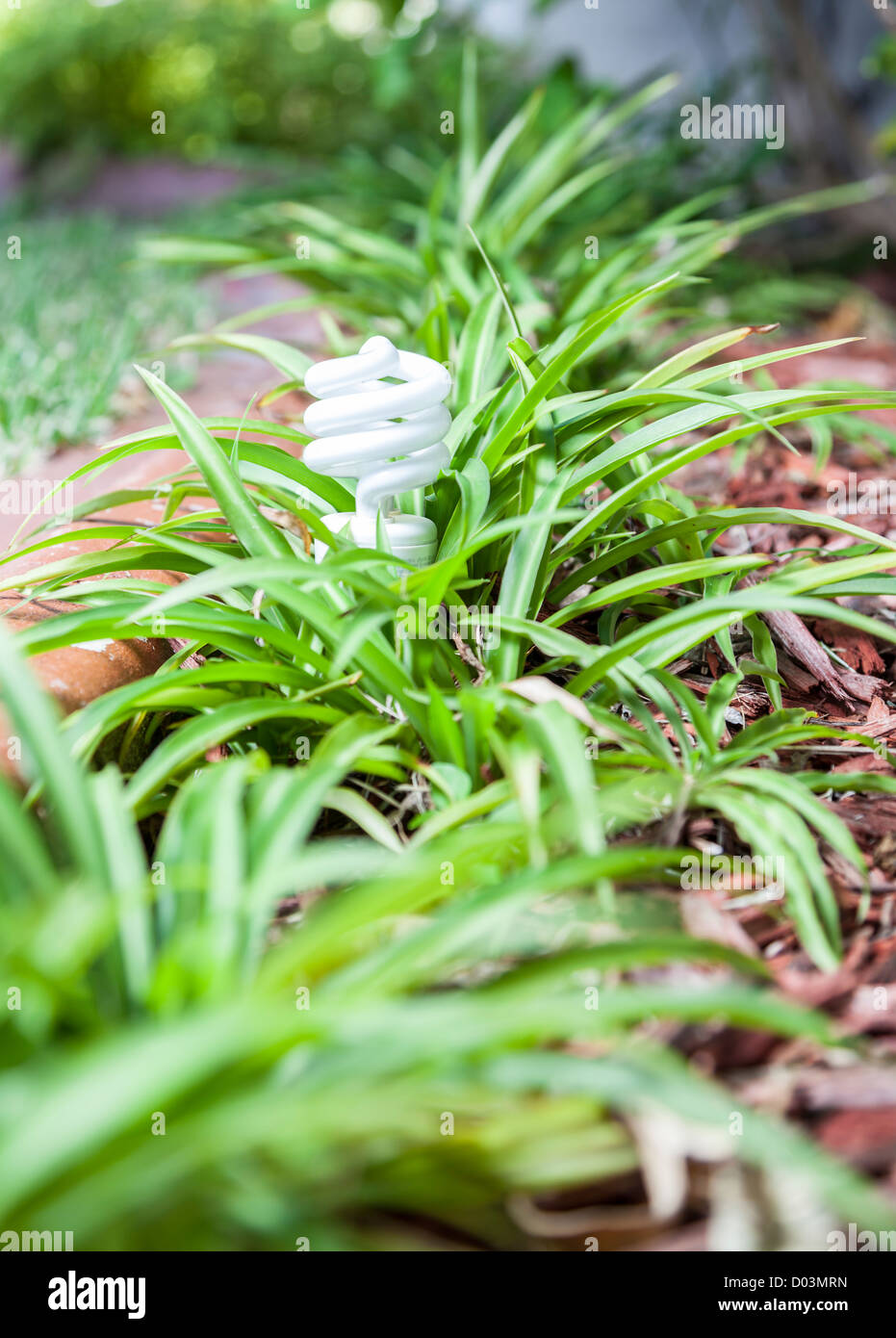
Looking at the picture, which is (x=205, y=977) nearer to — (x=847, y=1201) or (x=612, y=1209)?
(x=612, y=1209)

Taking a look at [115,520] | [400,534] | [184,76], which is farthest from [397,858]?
[184,76]

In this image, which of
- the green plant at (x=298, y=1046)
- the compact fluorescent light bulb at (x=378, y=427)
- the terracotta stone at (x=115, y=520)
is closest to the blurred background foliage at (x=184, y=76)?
the terracotta stone at (x=115, y=520)

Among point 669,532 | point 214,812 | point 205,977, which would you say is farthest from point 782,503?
point 205,977

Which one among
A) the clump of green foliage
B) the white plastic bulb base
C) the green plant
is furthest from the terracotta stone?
the green plant

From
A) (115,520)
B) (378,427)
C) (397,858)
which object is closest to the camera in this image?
(397,858)

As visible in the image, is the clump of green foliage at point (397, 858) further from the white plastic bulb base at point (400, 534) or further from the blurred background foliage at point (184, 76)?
the blurred background foliage at point (184, 76)

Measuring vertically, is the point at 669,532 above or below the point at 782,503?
below

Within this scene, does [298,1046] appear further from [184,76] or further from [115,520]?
[184,76]
